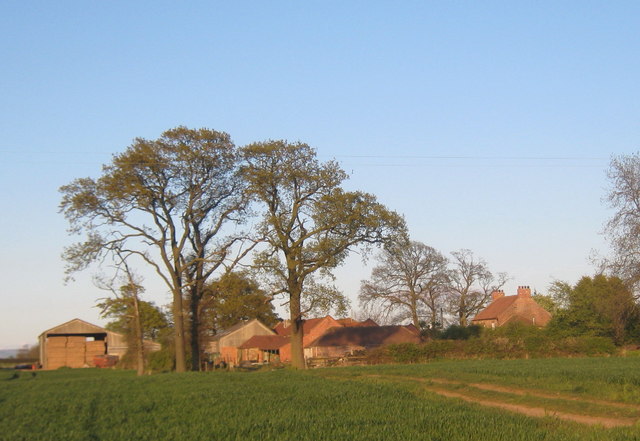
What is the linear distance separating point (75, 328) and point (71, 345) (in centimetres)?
324

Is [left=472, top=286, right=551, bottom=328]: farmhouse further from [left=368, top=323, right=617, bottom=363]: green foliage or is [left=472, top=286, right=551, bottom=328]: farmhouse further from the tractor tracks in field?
the tractor tracks in field

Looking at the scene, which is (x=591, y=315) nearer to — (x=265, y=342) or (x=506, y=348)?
(x=506, y=348)

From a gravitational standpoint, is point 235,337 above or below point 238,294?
below

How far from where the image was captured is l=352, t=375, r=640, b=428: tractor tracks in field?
638 inches

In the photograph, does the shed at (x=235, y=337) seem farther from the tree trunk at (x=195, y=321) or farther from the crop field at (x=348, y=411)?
the crop field at (x=348, y=411)

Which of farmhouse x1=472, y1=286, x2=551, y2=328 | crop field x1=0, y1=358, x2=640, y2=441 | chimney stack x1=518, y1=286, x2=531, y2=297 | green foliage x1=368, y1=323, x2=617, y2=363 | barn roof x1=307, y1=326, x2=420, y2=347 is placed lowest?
crop field x1=0, y1=358, x2=640, y2=441

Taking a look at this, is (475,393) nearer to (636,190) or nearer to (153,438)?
(153,438)

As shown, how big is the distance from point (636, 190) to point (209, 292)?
2663cm

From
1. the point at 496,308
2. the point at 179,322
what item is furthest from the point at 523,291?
the point at 179,322

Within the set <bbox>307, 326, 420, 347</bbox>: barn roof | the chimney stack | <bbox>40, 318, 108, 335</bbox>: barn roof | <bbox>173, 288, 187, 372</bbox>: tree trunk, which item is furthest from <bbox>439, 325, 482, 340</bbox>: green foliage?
<bbox>40, 318, 108, 335</bbox>: barn roof

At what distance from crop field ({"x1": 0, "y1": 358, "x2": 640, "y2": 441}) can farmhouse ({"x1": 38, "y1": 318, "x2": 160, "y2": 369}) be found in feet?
179

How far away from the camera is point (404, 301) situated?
72062mm

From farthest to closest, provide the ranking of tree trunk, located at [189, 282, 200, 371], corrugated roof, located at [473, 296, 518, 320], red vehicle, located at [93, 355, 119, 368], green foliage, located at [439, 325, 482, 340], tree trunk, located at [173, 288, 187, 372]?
corrugated roof, located at [473, 296, 518, 320], red vehicle, located at [93, 355, 119, 368], green foliage, located at [439, 325, 482, 340], tree trunk, located at [189, 282, 200, 371], tree trunk, located at [173, 288, 187, 372]

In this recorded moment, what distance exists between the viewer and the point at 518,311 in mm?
80500
